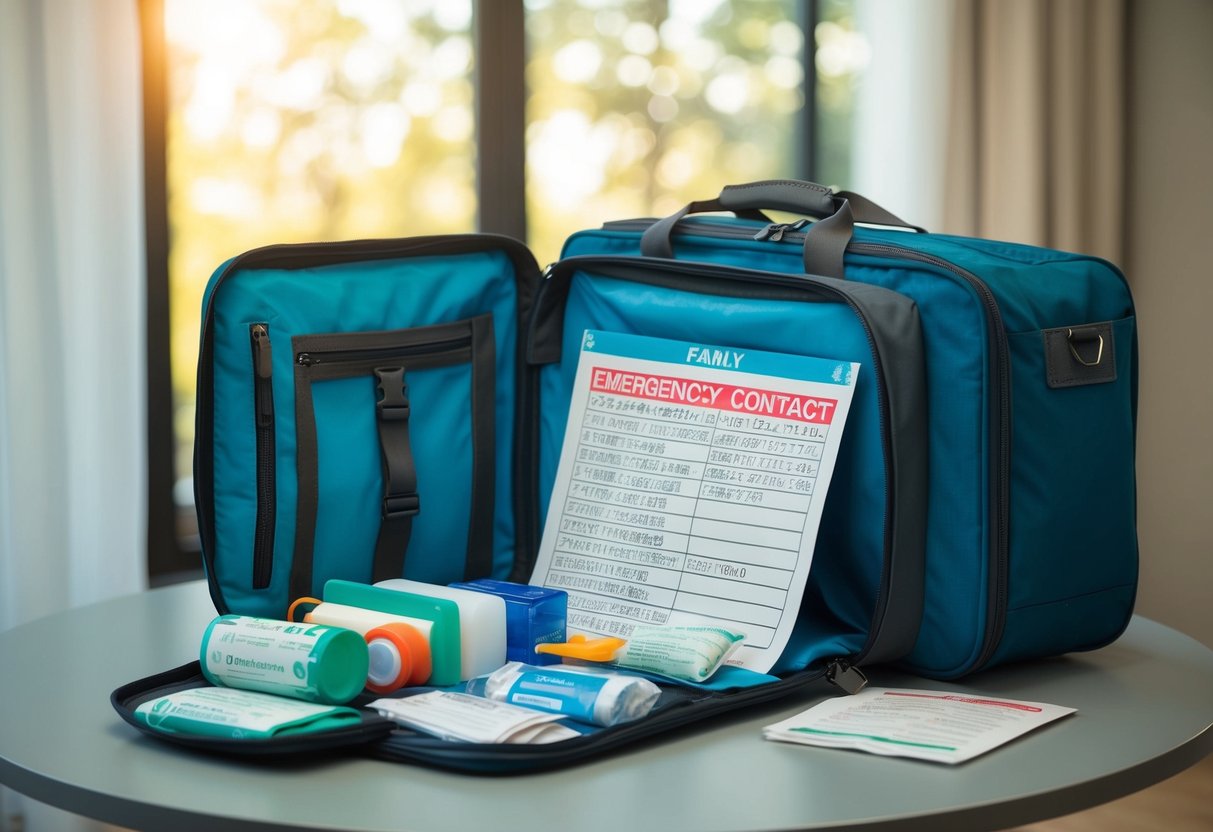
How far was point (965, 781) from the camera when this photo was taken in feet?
2.25

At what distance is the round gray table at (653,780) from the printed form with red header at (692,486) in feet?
0.35

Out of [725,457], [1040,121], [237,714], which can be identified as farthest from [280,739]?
[1040,121]

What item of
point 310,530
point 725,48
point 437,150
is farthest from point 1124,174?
point 310,530

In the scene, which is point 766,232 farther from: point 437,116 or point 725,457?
point 437,116

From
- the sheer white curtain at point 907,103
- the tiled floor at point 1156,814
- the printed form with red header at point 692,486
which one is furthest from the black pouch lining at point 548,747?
the sheer white curtain at point 907,103

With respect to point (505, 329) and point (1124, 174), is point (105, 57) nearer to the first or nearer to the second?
point (505, 329)

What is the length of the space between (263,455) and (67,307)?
79 centimetres

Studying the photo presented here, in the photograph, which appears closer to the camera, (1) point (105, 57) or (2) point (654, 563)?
(2) point (654, 563)

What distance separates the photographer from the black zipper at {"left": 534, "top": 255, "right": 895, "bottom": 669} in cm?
85

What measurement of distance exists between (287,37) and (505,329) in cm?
102

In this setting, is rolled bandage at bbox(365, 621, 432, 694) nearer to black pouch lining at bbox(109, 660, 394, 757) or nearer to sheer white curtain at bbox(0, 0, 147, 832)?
black pouch lining at bbox(109, 660, 394, 757)

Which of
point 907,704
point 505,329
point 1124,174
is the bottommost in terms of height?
point 907,704

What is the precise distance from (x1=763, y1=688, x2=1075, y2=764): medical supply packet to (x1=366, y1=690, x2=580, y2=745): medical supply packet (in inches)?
5.6

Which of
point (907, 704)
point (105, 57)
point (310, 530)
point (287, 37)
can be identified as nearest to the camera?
point (907, 704)
